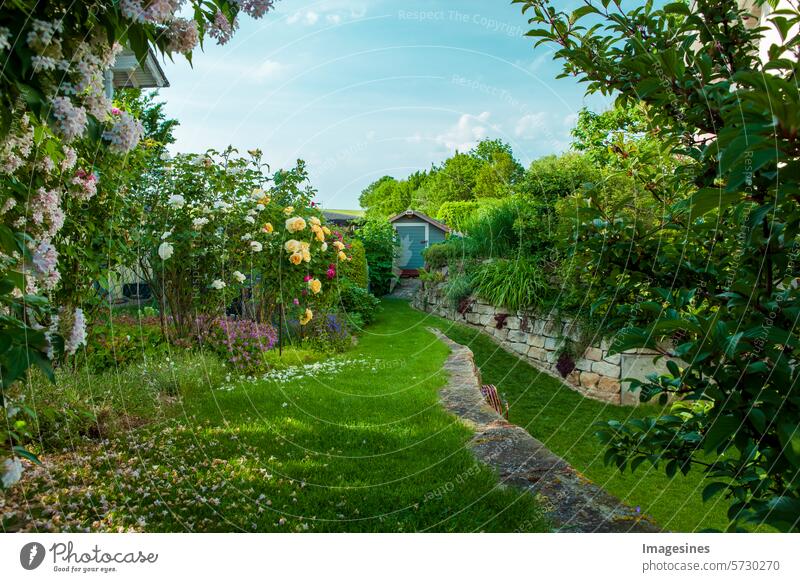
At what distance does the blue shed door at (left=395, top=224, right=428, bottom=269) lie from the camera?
1190 cm

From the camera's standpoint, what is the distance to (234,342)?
4.78 m

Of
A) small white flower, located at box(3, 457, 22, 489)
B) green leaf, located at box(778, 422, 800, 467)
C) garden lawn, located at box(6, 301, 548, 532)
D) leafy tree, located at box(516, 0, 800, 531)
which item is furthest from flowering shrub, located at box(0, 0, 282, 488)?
green leaf, located at box(778, 422, 800, 467)

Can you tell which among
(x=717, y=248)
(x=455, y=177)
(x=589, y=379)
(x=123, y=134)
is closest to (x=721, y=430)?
(x=717, y=248)

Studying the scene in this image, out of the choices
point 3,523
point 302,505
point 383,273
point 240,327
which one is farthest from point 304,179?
point 383,273

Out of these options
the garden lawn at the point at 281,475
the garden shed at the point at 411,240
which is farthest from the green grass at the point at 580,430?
the garden shed at the point at 411,240

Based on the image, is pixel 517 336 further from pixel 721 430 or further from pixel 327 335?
pixel 721 430

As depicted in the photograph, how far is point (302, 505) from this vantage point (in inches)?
83.5

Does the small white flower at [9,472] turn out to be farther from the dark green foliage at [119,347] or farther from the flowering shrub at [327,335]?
the flowering shrub at [327,335]

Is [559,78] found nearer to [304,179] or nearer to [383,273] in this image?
[304,179]

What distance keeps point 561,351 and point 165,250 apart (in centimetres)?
448

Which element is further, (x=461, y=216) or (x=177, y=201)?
(x=461, y=216)
